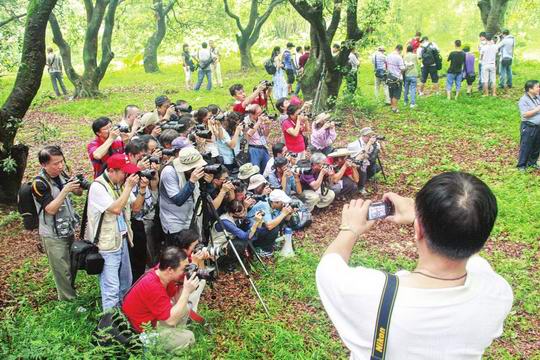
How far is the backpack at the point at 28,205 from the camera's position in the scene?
4.71 metres

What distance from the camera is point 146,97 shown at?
1700 cm

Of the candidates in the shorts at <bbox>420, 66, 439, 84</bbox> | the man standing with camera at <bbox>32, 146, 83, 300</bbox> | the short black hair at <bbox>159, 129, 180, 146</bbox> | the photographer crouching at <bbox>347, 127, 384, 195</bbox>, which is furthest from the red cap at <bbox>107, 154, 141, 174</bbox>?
the shorts at <bbox>420, 66, 439, 84</bbox>

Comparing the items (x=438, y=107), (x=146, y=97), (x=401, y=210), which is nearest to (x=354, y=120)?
(x=438, y=107)

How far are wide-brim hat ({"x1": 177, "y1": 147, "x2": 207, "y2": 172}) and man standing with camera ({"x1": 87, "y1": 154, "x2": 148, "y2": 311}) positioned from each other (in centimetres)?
68

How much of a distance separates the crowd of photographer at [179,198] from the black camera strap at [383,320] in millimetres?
2582

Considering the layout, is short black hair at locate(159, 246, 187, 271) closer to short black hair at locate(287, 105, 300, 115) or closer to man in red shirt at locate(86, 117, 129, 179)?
man in red shirt at locate(86, 117, 129, 179)

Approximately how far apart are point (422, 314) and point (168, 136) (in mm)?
5039

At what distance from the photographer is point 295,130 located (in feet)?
26.3

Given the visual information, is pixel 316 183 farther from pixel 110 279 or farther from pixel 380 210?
pixel 380 210

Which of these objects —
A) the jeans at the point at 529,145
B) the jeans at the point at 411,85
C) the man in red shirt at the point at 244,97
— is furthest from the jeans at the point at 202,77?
the jeans at the point at 529,145

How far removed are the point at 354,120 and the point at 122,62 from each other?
18509mm

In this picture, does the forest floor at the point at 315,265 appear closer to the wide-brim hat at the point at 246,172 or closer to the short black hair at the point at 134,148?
the wide-brim hat at the point at 246,172

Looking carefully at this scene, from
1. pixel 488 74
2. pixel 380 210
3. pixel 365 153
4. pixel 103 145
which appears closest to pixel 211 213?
pixel 103 145

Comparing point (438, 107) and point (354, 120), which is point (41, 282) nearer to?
point (354, 120)
